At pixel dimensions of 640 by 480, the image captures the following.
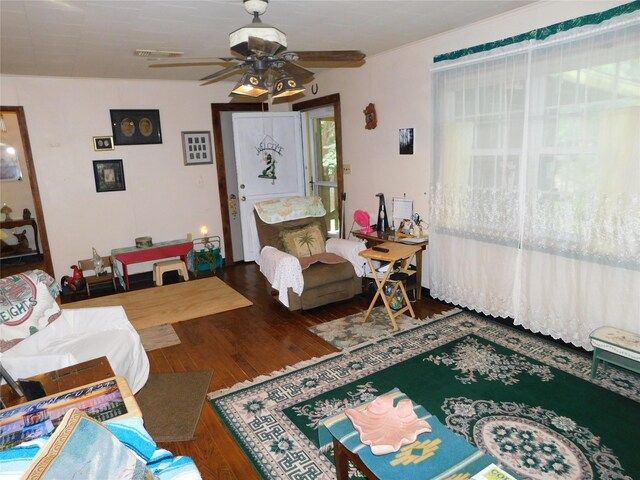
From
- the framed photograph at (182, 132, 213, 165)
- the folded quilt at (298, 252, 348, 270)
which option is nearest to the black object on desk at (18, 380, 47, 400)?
the folded quilt at (298, 252, 348, 270)

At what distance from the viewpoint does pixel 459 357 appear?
295 cm

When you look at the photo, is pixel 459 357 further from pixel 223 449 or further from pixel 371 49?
pixel 371 49

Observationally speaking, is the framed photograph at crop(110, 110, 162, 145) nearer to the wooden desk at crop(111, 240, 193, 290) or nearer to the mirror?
the wooden desk at crop(111, 240, 193, 290)

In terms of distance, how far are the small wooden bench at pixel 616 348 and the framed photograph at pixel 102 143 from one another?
5183mm

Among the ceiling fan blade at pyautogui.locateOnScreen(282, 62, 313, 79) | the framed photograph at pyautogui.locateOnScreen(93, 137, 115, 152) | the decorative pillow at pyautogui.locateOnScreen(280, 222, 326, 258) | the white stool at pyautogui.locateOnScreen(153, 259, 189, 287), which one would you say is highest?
the ceiling fan blade at pyautogui.locateOnScreen(282, 62, 313, 79)

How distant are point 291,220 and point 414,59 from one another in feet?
6.40

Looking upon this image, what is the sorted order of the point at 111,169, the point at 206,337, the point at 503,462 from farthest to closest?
1. the point at 111,169
2. the point at 206,337
3. the point at 503,462

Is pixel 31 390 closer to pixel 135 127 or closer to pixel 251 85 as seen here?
pixel 251 85

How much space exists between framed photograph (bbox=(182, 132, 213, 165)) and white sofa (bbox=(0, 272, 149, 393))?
3.07 metres

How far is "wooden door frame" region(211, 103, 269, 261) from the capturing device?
5582 millimetres

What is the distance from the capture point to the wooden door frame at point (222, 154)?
558 cm

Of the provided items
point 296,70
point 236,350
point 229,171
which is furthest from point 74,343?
point 229,171

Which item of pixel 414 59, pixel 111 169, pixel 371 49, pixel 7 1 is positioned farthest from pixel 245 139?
pixel 7 1

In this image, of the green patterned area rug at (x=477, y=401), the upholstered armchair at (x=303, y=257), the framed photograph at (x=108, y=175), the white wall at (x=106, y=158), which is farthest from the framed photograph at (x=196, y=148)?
the green patterned area rug at (x=477, y=401)
